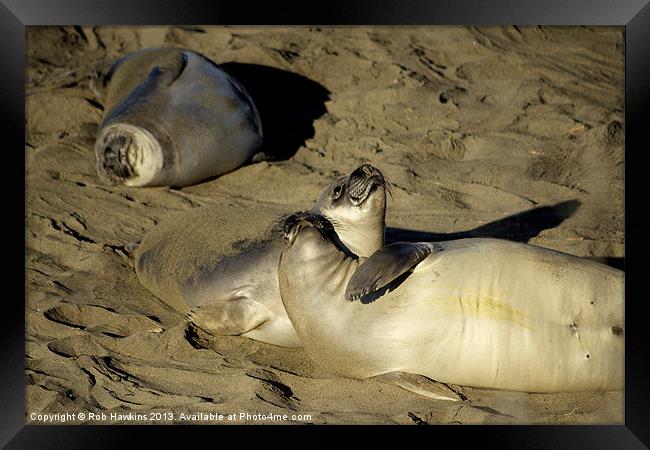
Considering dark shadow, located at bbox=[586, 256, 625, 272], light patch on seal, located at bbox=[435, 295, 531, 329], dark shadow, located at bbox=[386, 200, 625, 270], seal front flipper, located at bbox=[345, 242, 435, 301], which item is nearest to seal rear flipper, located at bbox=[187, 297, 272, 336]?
seal front flipper, located at bbox=[345, 242, 435, 301]

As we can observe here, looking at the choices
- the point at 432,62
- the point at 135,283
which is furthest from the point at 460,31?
the point at 135,283

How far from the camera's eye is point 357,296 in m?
3.80

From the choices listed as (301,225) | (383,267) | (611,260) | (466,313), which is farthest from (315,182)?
(466,313)

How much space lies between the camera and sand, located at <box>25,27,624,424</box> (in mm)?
3867

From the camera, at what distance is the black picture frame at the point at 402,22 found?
3.41 m

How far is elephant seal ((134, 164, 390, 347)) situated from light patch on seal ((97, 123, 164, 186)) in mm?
1478

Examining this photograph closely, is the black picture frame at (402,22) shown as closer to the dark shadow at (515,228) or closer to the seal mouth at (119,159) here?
the dark shadow at (515,228)

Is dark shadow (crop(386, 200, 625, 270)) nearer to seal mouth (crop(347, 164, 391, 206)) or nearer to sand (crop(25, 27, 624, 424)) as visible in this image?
sand (crop(25, 27, 624, 424))

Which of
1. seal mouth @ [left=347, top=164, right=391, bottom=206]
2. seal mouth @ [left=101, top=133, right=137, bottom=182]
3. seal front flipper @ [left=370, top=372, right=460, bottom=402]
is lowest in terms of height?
seal front flipper @ [left=370, top=372, right=460, bottom=402]

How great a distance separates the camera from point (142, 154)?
650 cm

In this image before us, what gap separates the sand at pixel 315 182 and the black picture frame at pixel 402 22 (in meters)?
0.21

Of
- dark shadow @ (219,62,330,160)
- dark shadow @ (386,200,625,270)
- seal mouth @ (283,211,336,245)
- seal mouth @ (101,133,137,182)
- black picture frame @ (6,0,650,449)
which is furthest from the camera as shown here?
dark shadow @ (219,62,330,160)

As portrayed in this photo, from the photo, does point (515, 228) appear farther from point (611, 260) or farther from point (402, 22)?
point (402, 22)

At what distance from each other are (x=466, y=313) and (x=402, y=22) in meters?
1.18
